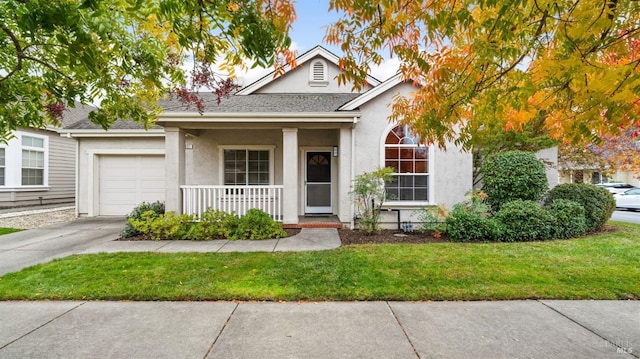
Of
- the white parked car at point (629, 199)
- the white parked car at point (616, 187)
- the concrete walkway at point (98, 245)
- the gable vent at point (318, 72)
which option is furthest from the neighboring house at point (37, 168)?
the white parked car at point (616, 187)

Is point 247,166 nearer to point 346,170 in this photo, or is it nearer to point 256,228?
point 256,228

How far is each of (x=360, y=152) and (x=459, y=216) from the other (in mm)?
3096

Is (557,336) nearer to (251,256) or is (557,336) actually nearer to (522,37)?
(522,37)

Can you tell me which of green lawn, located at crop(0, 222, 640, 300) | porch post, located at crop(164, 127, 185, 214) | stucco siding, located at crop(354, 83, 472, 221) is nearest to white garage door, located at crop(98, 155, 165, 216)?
porch post, located at crop(164, 127, 185, 214)

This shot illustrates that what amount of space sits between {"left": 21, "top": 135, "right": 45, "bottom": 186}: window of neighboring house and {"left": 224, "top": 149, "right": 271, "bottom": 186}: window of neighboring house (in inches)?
374

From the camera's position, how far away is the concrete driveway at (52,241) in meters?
5.89

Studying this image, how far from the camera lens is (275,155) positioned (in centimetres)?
1076

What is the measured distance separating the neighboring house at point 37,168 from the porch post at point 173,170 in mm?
6705

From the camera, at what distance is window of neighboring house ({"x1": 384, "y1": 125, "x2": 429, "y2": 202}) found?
892cm

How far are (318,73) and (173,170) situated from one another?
6938 mm

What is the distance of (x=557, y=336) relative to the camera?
10.3ft

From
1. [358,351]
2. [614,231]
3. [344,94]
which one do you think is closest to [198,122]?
[344,94]

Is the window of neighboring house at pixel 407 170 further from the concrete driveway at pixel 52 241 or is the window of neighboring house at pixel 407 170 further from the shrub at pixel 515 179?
the concrete driveway at pixel 52 241

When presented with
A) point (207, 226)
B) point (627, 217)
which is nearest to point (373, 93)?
point (207, 226)
